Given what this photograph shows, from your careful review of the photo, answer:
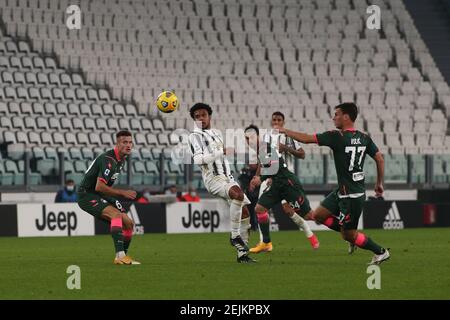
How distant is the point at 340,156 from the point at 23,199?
16718 mm

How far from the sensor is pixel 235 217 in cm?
1614

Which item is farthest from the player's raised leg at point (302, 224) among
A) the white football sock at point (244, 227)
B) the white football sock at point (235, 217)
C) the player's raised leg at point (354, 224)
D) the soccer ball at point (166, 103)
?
the player's raised leg at point (354, 224)

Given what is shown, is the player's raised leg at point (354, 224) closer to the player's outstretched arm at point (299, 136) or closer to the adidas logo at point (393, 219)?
the player's outstretched arm at point (299, 136)

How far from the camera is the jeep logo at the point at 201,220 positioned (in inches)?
1145

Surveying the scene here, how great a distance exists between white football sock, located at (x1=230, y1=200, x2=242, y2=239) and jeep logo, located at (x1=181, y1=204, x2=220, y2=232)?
12.8 m

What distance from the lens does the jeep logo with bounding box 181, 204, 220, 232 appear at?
29.1 m

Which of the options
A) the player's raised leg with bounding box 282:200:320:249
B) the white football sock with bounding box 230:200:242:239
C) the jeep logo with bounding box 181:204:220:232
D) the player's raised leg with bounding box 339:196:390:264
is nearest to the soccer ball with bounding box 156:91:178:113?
the white football sock with bounding box 230:200:242:239

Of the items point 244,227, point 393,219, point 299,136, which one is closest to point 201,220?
point 393,219

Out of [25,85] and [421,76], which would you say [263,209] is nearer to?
[25,85]

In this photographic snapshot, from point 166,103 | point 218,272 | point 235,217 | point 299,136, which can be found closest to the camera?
point 299,136

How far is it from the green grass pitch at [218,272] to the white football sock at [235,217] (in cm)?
49

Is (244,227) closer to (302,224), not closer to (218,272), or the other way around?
(302,224)

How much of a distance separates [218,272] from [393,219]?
1777 cm
